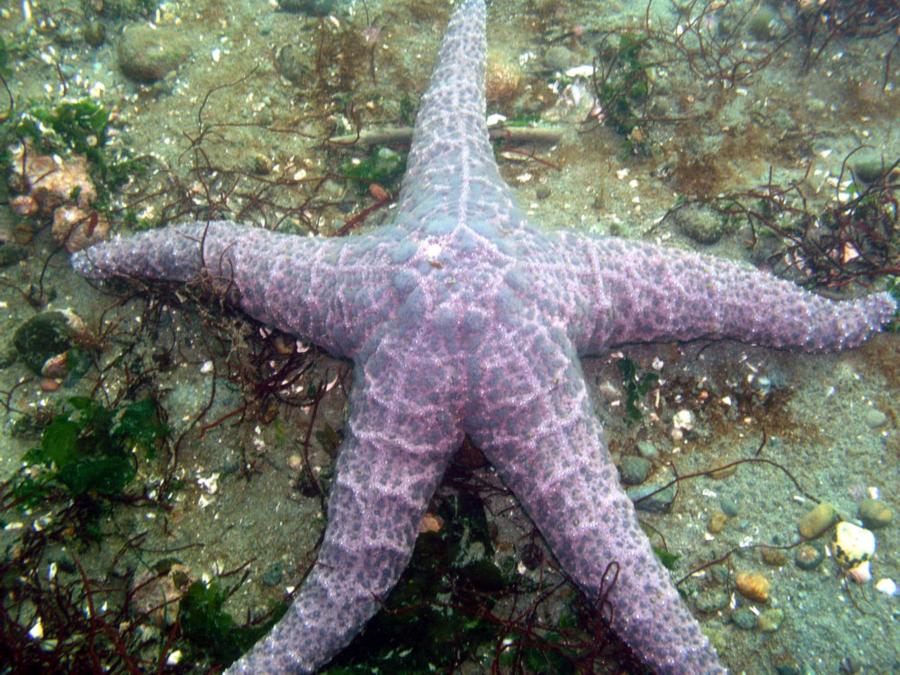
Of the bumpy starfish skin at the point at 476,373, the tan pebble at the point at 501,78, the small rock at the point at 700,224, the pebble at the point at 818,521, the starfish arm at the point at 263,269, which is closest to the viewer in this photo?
the bumpy starfish skin at the point at 476,373

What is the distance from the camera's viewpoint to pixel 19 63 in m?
7.43

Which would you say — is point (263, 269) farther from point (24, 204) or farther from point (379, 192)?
point (24, 204)

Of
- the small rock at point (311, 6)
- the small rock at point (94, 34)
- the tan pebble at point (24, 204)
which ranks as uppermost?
the small rock at point (311, 6)

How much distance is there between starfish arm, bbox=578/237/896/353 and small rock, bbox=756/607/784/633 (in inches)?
87.2

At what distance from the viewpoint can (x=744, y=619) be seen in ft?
15.0

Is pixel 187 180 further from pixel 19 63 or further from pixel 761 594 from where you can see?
pixel 761 594

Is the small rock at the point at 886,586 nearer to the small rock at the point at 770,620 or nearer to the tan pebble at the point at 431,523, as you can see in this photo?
the small rock at the point at 770,620

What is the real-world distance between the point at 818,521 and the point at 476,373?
339cm

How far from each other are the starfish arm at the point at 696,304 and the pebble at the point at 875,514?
55.1 inches

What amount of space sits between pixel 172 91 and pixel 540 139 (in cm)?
468

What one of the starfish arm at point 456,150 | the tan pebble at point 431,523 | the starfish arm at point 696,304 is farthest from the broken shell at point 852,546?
the starfish arm at point 456,150

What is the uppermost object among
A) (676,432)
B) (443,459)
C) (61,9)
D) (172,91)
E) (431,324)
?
(61,9)

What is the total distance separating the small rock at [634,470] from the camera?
5102 mm

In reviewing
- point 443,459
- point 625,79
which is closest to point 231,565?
point 443,459
